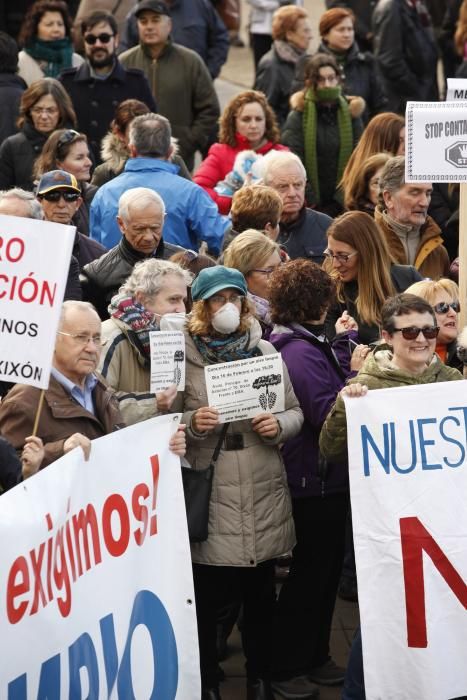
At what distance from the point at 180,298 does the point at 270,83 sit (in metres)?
5.77

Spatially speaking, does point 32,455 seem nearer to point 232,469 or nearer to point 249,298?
point 232,469

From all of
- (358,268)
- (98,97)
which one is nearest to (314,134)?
(98,97)

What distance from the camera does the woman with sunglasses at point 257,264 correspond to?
686 cm

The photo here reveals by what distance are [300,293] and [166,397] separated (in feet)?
2.53

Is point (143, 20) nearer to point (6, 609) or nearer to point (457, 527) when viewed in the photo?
point (457, 527)

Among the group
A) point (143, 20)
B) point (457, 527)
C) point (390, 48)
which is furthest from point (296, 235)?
point (390, 48)

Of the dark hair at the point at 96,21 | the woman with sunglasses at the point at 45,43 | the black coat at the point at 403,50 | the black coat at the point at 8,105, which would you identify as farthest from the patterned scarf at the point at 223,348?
the black coat at the point at 403,50

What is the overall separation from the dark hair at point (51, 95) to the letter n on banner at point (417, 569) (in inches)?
184

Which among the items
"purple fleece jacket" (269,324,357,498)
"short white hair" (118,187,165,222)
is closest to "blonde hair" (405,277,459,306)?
"purple fleece jacket" (269,324,357,498)

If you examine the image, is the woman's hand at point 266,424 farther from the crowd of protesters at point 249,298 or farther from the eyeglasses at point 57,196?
the eyeglasses at point 57,196

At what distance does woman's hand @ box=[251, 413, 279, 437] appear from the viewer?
6.02 meters

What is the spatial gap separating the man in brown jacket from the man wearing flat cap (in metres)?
3.54

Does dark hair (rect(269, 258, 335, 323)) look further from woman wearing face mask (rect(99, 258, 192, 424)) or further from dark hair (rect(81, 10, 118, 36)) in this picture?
dark hair (rect(81, 10, 118, 36))

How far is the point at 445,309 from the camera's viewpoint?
679cm
